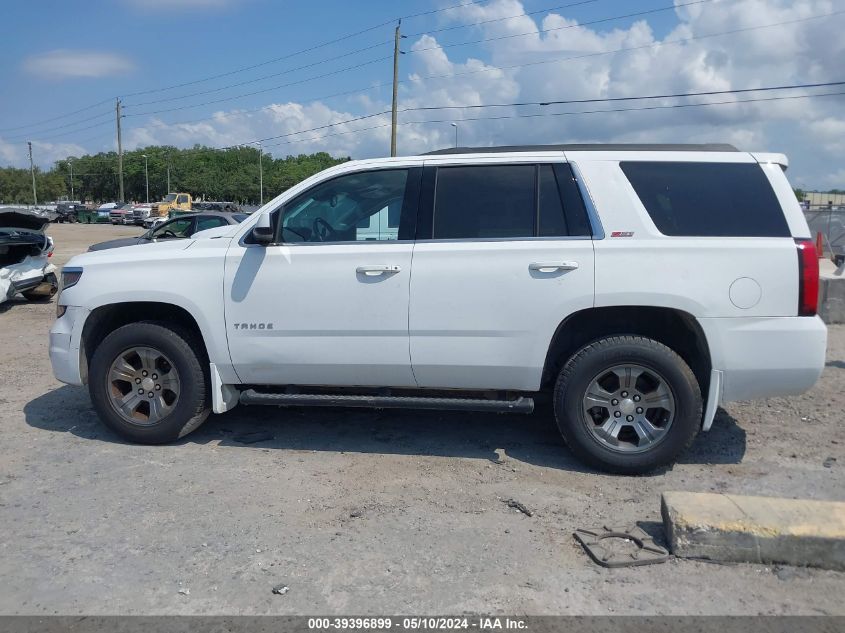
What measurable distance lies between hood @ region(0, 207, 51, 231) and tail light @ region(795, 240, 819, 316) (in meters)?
11.1

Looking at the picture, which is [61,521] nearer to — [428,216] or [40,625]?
[40,625]

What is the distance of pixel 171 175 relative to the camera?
9875 centimetres

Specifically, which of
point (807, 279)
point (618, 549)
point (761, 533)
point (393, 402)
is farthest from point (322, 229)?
point (761, 533)

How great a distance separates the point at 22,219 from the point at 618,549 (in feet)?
36.5

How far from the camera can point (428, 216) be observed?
495 cm

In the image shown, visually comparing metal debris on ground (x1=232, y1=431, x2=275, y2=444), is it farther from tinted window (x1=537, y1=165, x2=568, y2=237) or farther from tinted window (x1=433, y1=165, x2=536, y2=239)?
tinted window (x1=537, y1=165, x2=568, y2=237)

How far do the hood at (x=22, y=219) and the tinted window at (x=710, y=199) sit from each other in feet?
33.2

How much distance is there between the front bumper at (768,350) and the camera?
4.50 meters

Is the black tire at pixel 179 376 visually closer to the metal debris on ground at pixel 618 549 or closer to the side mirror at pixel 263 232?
the side mirror at pixel 263 232

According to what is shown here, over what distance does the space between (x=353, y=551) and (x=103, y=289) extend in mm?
2742

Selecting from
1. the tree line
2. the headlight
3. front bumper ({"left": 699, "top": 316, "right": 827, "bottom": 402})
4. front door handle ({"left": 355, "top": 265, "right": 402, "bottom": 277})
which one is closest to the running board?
front door handle ({"left": 355, "top": 265, "right": 402, "bottom": 277})

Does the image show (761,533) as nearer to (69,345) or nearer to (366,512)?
(366,512)

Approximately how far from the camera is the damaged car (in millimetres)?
11336

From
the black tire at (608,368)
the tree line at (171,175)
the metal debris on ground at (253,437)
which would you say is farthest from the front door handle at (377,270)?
the tree line at (171,175)
